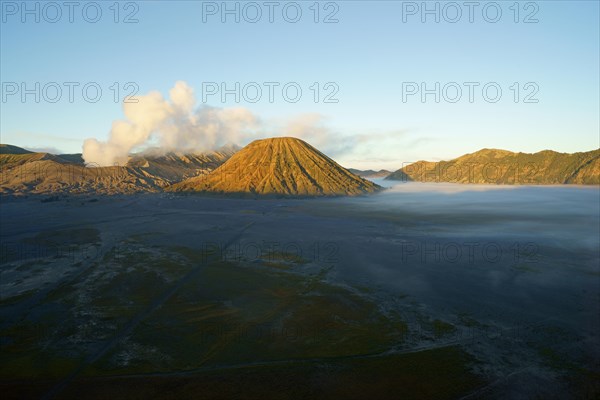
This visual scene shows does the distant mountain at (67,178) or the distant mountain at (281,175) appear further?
the distant mountain at (281,175)

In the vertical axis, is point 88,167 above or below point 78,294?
above

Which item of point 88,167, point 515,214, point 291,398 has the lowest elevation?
point 291,398

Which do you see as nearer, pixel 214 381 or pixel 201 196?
pixel 214 381

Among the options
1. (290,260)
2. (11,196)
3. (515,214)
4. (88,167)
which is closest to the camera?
(290,260)

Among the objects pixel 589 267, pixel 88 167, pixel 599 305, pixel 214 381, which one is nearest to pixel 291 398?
pixel 214 381

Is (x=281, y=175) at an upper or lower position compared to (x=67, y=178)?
upper

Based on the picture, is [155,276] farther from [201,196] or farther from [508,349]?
[201,196]

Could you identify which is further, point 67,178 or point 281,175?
point 281,175

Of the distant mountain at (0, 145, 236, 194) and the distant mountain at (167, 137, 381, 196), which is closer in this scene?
the distant mountain at (0, 145, 236, 194)
